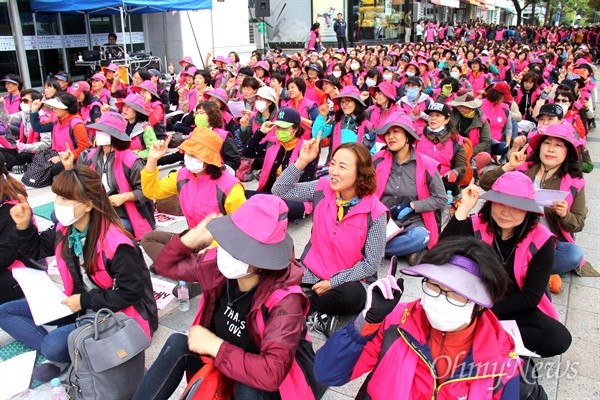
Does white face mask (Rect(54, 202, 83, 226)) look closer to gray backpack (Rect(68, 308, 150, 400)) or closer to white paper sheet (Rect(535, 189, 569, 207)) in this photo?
gray backpack (Rect(68, 308, 150, 400))

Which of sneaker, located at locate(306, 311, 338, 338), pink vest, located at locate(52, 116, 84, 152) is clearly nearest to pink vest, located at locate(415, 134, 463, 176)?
sneaker, located at locate(306, 311, 338, 338)

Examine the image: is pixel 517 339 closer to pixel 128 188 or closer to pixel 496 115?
pixel 128 188

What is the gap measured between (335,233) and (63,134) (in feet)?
16.6

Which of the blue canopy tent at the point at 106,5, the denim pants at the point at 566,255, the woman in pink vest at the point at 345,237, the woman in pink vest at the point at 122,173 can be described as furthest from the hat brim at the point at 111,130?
the blue canopy tent at the point at 106,5

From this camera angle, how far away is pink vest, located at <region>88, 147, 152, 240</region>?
457cm

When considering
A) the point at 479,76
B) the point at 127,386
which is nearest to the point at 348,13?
the point at 479,76

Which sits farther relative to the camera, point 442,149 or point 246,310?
point 442,149

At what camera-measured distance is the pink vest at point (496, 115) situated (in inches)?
307

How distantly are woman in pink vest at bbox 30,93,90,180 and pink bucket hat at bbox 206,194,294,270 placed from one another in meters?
5.05

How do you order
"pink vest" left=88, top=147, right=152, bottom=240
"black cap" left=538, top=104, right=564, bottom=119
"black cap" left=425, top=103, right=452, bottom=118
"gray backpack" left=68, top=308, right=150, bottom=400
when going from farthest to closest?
"black cap" left=425, top=103, right=452, bottom=118
"black cap" left=538, top=104, right=564, bottom=119
"pink vest" left=88, top=147, right=152, bottom=240
"gray backpack" left=68, top=308, right=150, bottom=400

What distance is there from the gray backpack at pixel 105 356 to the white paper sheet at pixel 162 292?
1221 mm

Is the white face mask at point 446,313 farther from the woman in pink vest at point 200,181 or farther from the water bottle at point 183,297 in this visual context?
the water bottle at point 183,297

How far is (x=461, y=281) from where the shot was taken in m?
1.96

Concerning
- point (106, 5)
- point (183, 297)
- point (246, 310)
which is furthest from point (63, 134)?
point (106, 5)
